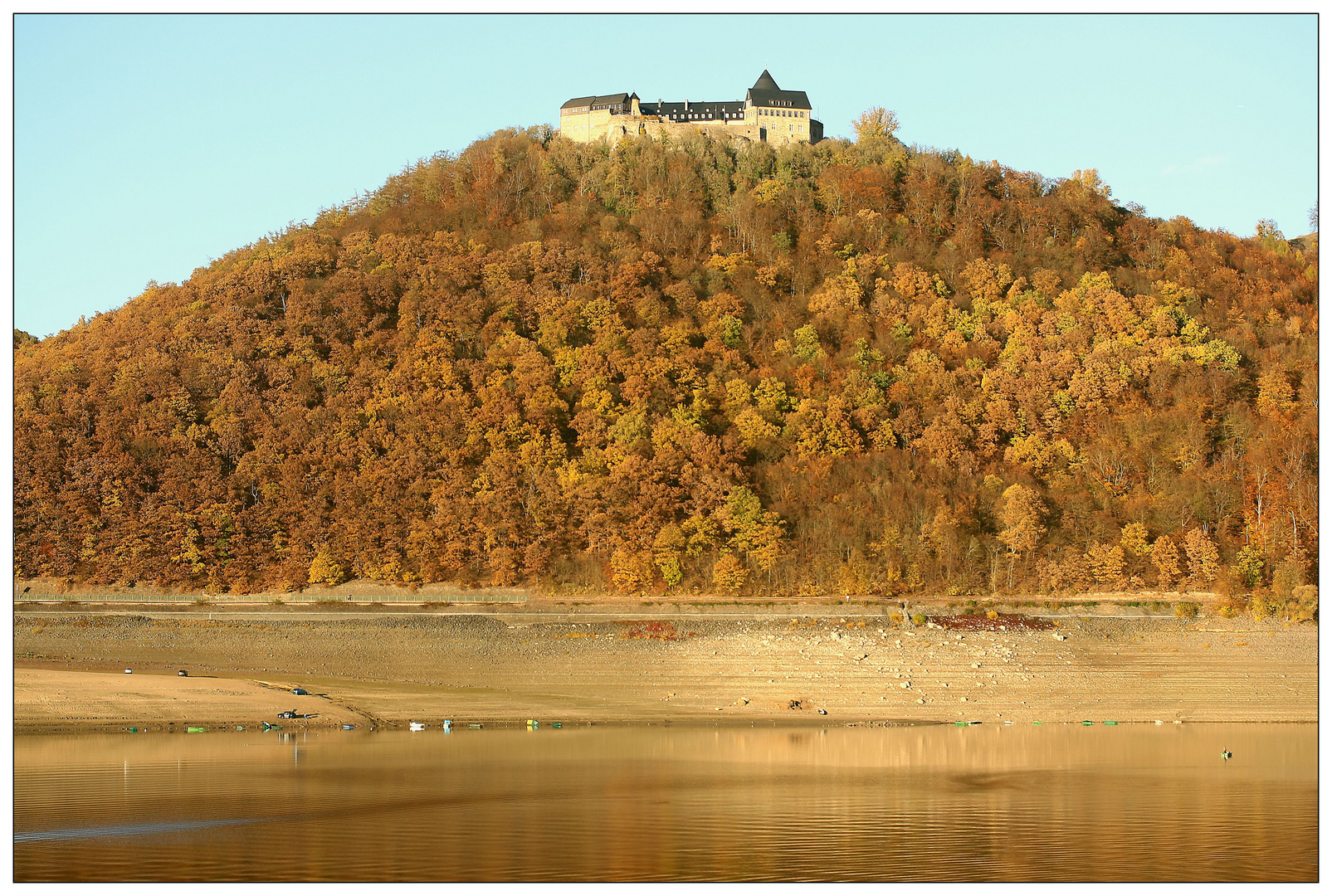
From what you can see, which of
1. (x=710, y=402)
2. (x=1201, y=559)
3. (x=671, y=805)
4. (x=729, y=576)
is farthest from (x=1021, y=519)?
(x=671, y=805)

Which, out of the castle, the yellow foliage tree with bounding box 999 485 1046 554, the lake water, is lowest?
the lake water

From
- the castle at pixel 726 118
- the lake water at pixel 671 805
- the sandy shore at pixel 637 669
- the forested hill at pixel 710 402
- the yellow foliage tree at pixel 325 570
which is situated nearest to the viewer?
the lake water at pixel 671 805

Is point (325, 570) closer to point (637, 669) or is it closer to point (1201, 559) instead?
point (637, 669)

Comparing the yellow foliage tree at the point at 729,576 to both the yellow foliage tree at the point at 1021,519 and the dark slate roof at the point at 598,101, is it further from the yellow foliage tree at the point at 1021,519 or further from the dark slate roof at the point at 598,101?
the dark slate roof at the point at 598,101

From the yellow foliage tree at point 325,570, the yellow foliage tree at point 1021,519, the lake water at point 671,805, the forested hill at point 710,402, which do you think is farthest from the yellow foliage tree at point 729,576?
the lake water at point 671,805

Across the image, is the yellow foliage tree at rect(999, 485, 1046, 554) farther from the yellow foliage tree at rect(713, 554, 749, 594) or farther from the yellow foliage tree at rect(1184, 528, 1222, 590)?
Result: the yellow foliage tree at rect(713, 554, 749, 594)

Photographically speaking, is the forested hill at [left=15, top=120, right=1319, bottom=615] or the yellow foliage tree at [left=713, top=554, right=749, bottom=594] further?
the forested hill at [left=15, top=120, right=1319, bottom=615]

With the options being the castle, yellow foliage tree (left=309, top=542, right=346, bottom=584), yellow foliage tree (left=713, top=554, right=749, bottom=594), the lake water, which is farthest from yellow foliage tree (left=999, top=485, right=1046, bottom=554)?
the castle

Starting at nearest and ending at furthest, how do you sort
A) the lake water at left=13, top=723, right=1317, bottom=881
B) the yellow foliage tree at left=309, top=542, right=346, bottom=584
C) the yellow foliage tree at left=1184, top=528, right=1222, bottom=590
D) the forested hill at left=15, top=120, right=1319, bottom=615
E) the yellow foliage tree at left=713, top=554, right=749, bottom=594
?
the lake water at left=13, top=723, right=1317, bottom=881, the yellow foliage tree at left=1184, top=528, right=1222, bottom=590, the yellow foliage tree at left=713, top=554, right=749, bottom=594, the forested hill at left=15, top=120, right=1319, bottom=615, the yellow foliage tree at left=309, top=542, right=346, bottom=584
